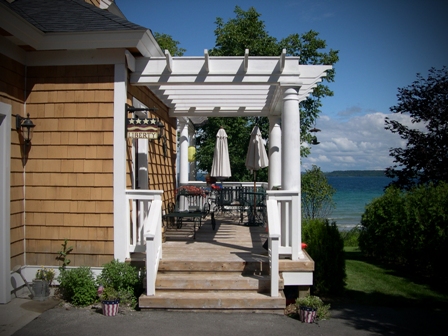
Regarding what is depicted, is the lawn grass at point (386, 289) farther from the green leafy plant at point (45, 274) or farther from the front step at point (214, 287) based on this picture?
the green leafy plant at point (45, 274)

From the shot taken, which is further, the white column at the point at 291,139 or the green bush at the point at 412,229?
the green bush at the point at 412,229

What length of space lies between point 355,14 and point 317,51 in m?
3.07

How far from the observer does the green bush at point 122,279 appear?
196 inches

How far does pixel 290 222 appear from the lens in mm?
5477

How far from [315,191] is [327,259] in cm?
808

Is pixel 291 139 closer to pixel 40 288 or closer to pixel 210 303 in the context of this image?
pixel 210 303

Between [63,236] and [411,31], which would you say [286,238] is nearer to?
[63,236]

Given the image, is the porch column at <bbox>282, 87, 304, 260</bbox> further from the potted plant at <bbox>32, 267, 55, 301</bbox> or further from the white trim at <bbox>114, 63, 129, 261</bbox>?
the potted plant at <bbox>32, 267, 55, 301</bbox>

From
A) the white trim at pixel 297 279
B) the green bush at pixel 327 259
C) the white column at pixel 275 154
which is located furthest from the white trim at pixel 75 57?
the white column at pixel 275 154

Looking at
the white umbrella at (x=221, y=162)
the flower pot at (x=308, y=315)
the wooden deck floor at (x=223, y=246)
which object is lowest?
the flower pot at (x=308, y=315)

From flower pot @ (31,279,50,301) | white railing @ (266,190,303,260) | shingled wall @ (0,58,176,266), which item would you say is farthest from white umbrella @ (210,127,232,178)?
flower pot @ (31,279,50,301)

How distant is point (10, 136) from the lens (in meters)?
5.09

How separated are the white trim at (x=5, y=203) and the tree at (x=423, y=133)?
8032mm

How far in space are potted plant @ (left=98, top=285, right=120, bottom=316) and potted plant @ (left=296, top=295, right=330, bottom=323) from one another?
217 centimetres
